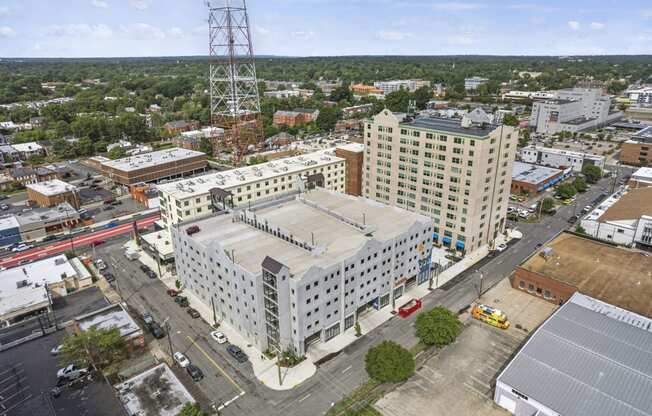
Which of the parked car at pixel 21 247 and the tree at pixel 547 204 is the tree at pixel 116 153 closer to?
the parked car at pixel 21 247

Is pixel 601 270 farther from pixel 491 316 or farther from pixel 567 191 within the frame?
pixel 567 191

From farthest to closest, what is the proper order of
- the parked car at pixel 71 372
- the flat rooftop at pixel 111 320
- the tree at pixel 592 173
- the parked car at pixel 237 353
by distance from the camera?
1. the tree at pixel 592 173
2. the flat rooftop at pixel 111 320
3. the parked car at pixel 237 353
4. the parked car at pixel 71 372

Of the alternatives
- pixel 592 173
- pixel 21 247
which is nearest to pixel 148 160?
pixel 21 247

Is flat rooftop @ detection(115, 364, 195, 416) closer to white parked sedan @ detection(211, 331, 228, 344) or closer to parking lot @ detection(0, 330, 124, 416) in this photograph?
parking lot @ detection(0, 330, 124, 416)

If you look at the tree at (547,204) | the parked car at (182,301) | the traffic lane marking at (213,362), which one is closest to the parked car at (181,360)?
the traffic lane marking at (213,362)

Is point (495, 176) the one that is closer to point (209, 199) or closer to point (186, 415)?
point (209, 199)

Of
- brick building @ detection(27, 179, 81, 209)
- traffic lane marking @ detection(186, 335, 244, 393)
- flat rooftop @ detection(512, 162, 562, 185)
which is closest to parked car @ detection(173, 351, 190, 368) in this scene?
traffic lane marking @ detection(186, 335, 244, 393)

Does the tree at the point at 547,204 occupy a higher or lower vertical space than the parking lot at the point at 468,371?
higher

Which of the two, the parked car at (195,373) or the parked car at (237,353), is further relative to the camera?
the parked car at (237,353)
